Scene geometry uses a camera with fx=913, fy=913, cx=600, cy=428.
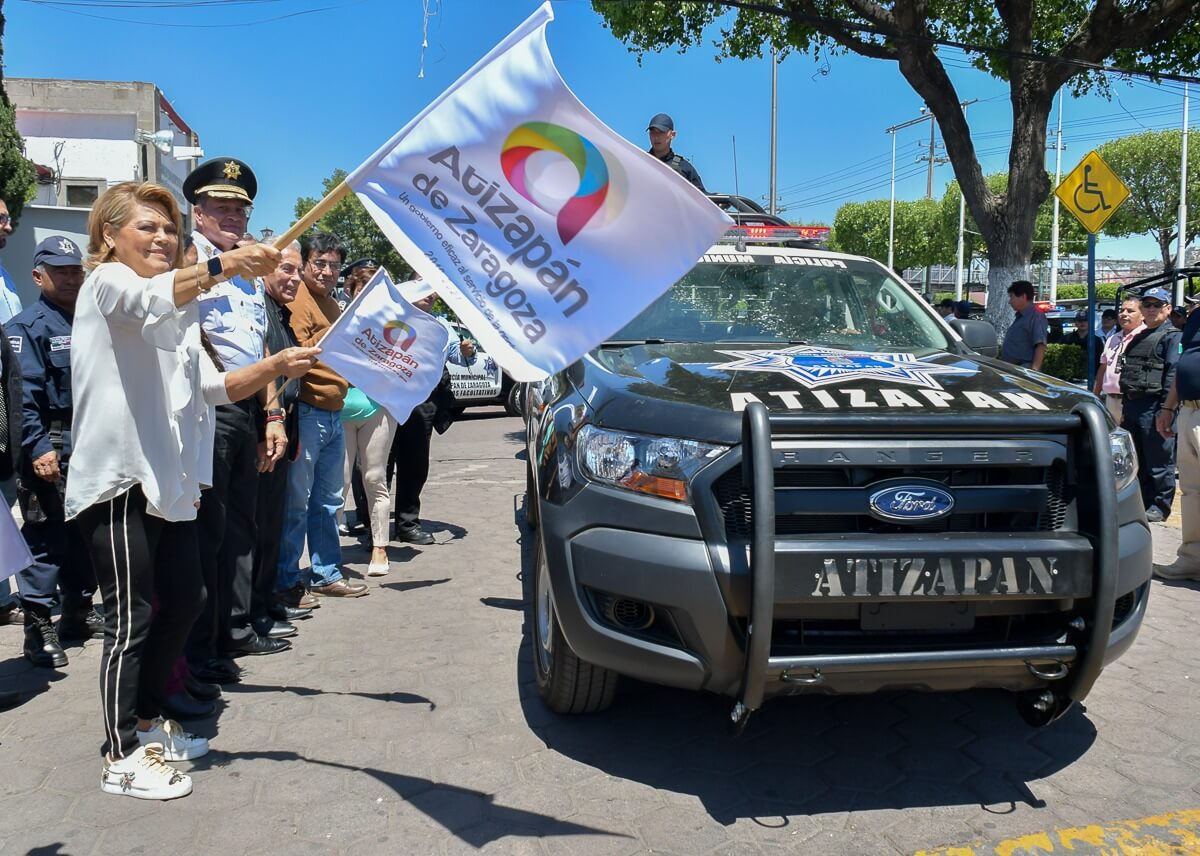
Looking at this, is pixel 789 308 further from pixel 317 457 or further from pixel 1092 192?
pixel 1092 192

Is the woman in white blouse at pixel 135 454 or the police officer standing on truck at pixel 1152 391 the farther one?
the police officer standing on truck at pixel 1152 391

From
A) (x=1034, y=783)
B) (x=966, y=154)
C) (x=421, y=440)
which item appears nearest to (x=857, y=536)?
(x=1034, y=783)

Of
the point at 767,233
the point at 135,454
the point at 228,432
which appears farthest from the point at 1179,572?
the point at 135,454

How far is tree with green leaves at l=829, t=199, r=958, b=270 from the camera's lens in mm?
70312

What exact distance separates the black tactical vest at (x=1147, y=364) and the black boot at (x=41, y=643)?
7.54m

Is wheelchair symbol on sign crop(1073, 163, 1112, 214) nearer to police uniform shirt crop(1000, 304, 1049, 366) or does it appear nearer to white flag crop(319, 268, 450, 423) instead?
police uniform shirt crop(1000, 304, 1049, 366)

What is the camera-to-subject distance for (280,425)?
4.22m

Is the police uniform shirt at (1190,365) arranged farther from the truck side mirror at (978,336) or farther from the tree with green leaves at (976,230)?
the tree with green leaves at (976,230)

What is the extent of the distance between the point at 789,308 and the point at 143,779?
3.29m

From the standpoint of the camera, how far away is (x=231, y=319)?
3.88 meters

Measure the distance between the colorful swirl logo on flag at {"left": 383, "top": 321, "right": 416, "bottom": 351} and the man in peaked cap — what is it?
1.78ft

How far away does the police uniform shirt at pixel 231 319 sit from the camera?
3805 mm

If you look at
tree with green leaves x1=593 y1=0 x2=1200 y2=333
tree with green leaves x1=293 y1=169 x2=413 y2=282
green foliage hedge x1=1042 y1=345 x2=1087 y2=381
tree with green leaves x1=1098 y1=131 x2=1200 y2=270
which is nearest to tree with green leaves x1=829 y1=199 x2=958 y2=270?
tree with green leaves x1=1098 y1=131 x2=1200 y2=270

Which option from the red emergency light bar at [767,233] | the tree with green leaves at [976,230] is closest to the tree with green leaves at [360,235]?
the red emergency light bar at [767,233]
